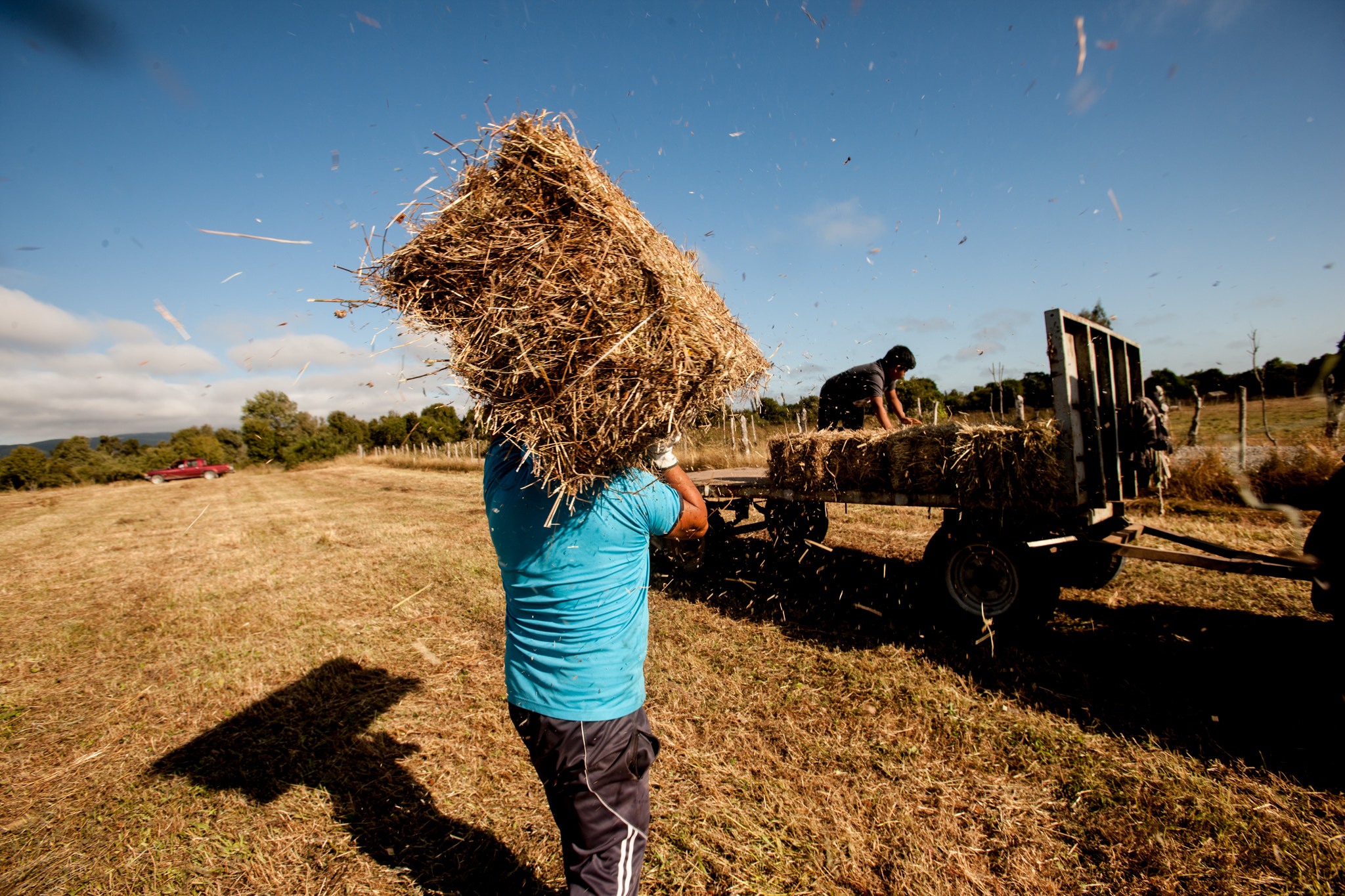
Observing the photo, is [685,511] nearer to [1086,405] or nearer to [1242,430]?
[1086,405]

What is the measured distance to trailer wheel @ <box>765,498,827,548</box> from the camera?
7016 mm

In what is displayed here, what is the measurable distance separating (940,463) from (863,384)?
2163 mm

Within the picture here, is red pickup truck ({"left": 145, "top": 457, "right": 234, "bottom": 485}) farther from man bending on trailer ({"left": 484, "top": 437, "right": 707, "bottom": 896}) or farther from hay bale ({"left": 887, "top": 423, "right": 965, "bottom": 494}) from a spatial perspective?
man bending on trailer ({"left": 484, "top": 437, "right": 707, "bottom": 896})

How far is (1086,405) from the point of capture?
4254mm

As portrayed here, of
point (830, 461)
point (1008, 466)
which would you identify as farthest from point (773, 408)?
point (1008, 466)

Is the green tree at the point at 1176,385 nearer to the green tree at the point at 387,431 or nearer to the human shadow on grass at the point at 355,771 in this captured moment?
the human shadow on grass at the point at 355,771

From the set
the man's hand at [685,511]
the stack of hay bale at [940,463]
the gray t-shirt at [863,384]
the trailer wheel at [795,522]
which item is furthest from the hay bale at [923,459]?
the man's hand at [685,511]

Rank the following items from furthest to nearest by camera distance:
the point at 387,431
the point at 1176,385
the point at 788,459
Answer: the point at 387,431 → the point at 1176,385 → the point at 788,459

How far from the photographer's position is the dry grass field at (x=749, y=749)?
2553 mm

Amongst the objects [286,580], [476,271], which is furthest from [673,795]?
[286,580]

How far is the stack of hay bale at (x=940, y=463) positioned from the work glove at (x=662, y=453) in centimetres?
337

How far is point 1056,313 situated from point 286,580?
995cm

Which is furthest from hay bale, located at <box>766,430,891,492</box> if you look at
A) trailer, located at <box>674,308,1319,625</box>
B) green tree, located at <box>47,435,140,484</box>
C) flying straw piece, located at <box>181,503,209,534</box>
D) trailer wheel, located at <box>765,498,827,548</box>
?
green tree, located at <box>47,435,140,484</box>

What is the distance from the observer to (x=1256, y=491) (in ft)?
27.4
